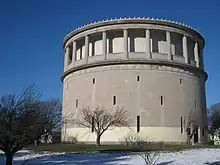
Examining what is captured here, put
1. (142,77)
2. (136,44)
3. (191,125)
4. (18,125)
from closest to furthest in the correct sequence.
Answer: (18,125) < (142,77) < (191,125) < (136,44)

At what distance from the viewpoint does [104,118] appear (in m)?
33.5

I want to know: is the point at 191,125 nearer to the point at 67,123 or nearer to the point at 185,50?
the point at 185,50

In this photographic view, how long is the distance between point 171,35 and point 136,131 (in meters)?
13.5

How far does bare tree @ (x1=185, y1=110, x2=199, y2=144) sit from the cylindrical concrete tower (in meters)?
0.13

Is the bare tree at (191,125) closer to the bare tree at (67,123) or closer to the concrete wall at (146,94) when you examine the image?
the concrete wall at (146,94)

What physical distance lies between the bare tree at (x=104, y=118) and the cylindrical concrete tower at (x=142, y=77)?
29.4 inches

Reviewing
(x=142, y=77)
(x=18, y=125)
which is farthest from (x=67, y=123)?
(x=18, y=125)

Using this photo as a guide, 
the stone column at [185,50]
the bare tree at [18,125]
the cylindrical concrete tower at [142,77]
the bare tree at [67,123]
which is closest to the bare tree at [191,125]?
the cylindrical concrete tower at [142,77]

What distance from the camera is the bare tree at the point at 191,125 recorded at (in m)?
37.0

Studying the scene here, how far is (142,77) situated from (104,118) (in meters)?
7.03

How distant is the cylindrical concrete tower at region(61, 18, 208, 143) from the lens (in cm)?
3566

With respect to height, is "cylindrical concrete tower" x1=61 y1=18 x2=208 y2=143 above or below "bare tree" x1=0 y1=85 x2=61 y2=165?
above

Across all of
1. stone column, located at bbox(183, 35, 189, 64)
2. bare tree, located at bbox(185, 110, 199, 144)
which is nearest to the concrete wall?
bare tree, located at bbox(185, 110, 199, 144)

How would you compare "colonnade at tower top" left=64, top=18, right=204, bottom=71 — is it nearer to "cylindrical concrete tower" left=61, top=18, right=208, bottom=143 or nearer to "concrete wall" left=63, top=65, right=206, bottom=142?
"cylindrical concrete tower" left=61, top=18, right=208, bottom=143
